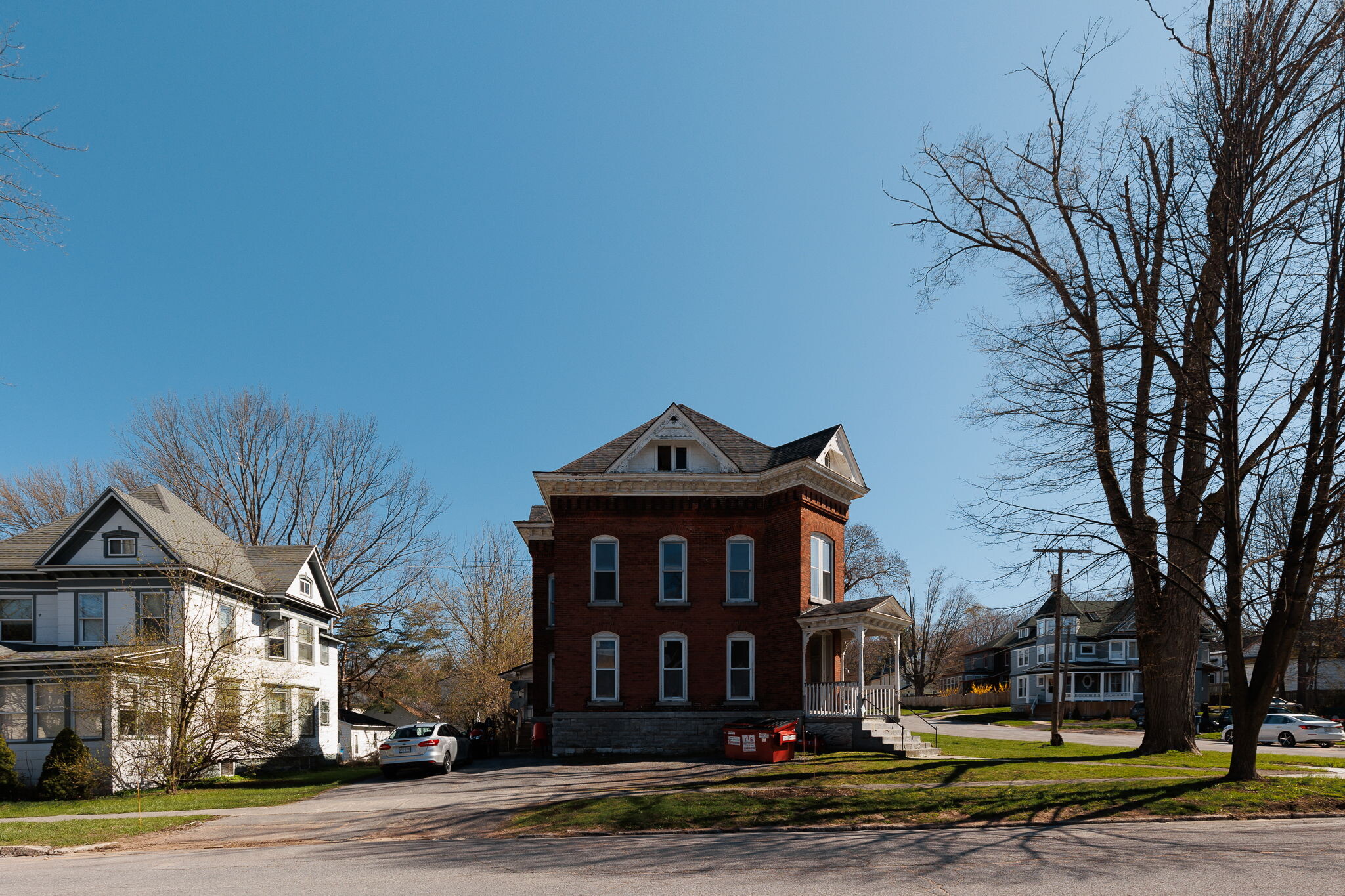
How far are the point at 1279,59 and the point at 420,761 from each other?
24551 millimetres

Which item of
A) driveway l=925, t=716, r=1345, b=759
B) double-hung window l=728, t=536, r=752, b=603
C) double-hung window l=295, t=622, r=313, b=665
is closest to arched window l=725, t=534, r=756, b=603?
double-hung window l=728, t=536, r=752, b=603

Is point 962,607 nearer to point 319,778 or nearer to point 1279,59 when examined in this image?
point 319,778

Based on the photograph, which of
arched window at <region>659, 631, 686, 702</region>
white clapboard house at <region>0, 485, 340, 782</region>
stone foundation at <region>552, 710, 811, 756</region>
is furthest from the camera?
arched window at <region>659, 631, 686, 702</region>

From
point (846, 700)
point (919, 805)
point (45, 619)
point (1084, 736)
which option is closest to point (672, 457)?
point (846, 700)

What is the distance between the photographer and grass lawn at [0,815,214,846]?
15.8 m

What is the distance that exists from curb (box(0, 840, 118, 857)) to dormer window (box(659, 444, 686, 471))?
17.4 meters

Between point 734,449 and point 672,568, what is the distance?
443cm

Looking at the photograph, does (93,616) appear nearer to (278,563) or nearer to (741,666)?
(278,563)

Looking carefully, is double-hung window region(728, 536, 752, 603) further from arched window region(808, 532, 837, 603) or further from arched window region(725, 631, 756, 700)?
arched window region(808, 532, 837, 603)

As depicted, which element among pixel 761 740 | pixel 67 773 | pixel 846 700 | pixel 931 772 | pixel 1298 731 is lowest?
pixel 1298 731

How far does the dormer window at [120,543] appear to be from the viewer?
95.5 ft

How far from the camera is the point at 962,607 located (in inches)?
3408

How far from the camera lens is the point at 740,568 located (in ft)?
94.0

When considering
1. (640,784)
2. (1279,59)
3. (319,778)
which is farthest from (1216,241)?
(319,778)
